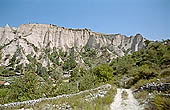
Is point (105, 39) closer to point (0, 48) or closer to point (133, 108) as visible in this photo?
point (0, 48)

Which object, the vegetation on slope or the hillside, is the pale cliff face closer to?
the hillside

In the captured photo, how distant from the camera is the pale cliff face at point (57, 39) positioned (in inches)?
3728

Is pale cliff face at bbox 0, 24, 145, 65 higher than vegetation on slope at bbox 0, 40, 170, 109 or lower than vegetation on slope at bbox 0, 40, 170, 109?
higher

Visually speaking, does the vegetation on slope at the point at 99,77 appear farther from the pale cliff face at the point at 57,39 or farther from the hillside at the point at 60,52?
the pale cliff face at the point at 57,39

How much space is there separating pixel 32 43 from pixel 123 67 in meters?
74.9

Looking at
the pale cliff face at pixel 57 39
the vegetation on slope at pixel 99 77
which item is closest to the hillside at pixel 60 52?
the pale cliff face at pixel 57 39

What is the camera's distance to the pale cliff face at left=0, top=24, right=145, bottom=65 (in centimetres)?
9469

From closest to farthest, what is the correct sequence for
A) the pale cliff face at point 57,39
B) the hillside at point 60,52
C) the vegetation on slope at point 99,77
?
the vegetation on slope at point 99,77 → the hillside at point 60,52 → the pale cliff face at point 57,39

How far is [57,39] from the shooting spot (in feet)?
367

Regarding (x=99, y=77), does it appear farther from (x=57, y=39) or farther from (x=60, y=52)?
(x=57, y=39)

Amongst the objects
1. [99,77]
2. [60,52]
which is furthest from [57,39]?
[99,77]

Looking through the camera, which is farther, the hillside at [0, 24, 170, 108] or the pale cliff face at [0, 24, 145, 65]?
the pale cliff face at [0, 24, 145, 65]

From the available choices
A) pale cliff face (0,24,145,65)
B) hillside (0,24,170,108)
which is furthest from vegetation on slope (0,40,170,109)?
pale cliff face (0,24,145,65)

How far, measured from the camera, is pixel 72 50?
4141 inches
